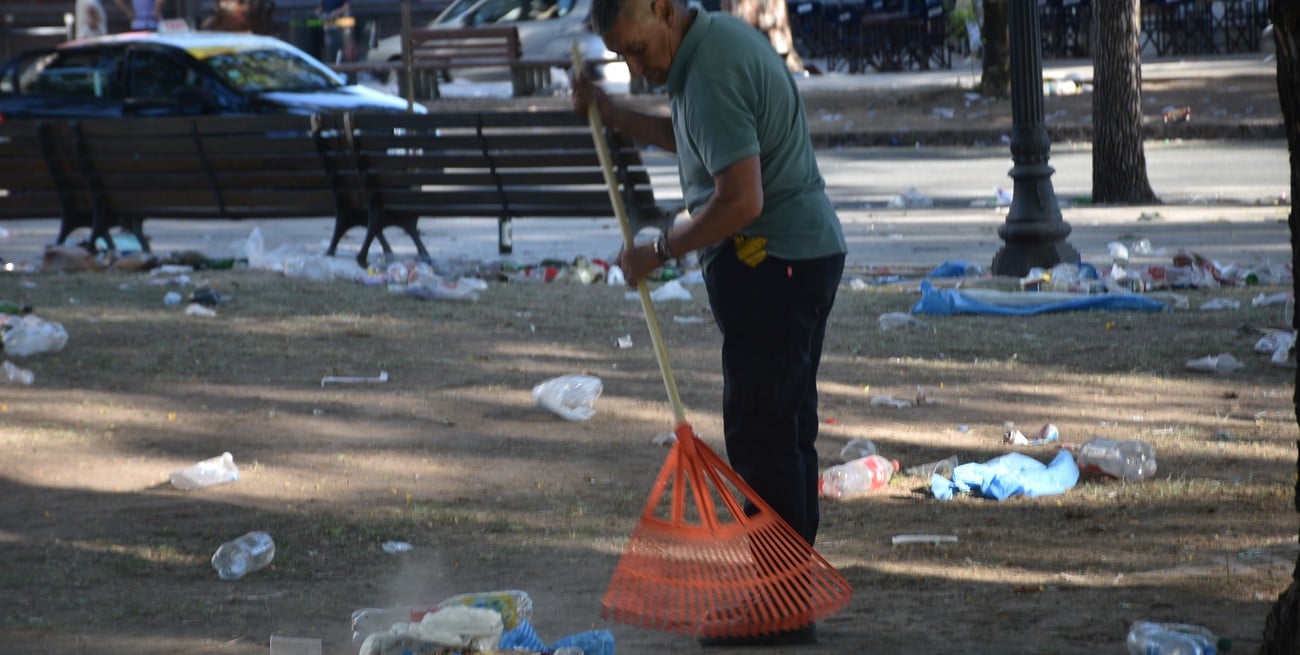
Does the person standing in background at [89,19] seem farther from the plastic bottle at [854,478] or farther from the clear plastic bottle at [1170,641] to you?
the clear plastic bottle at [1170,641]

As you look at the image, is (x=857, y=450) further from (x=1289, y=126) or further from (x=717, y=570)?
(x=1289, y=126)

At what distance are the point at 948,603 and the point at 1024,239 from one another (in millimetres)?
5377

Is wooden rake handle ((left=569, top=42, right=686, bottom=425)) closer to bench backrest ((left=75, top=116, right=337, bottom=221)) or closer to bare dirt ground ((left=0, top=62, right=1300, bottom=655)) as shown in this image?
bare dirt ground ((left=0, top=62, right=1300, bottom=655))

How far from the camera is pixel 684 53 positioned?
3.31m

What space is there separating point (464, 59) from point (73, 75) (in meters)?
9.08

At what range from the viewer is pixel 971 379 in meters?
6.53

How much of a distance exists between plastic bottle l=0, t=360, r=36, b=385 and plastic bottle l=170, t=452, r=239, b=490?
1.67 metres

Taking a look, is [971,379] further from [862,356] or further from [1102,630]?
[1102,630]

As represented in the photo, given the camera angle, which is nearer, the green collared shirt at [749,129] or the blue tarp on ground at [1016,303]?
the green collared shirt at [749,129]

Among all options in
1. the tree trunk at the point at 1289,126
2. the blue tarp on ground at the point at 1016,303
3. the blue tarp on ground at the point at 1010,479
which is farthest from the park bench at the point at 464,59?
the tree trunk at the point at 1289,126

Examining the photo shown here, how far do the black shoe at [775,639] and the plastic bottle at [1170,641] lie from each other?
700mm

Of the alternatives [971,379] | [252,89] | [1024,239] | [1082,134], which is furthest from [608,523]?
[1082,134]

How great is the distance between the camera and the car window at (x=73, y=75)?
15344mm

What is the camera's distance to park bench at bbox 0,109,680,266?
33.0ft
